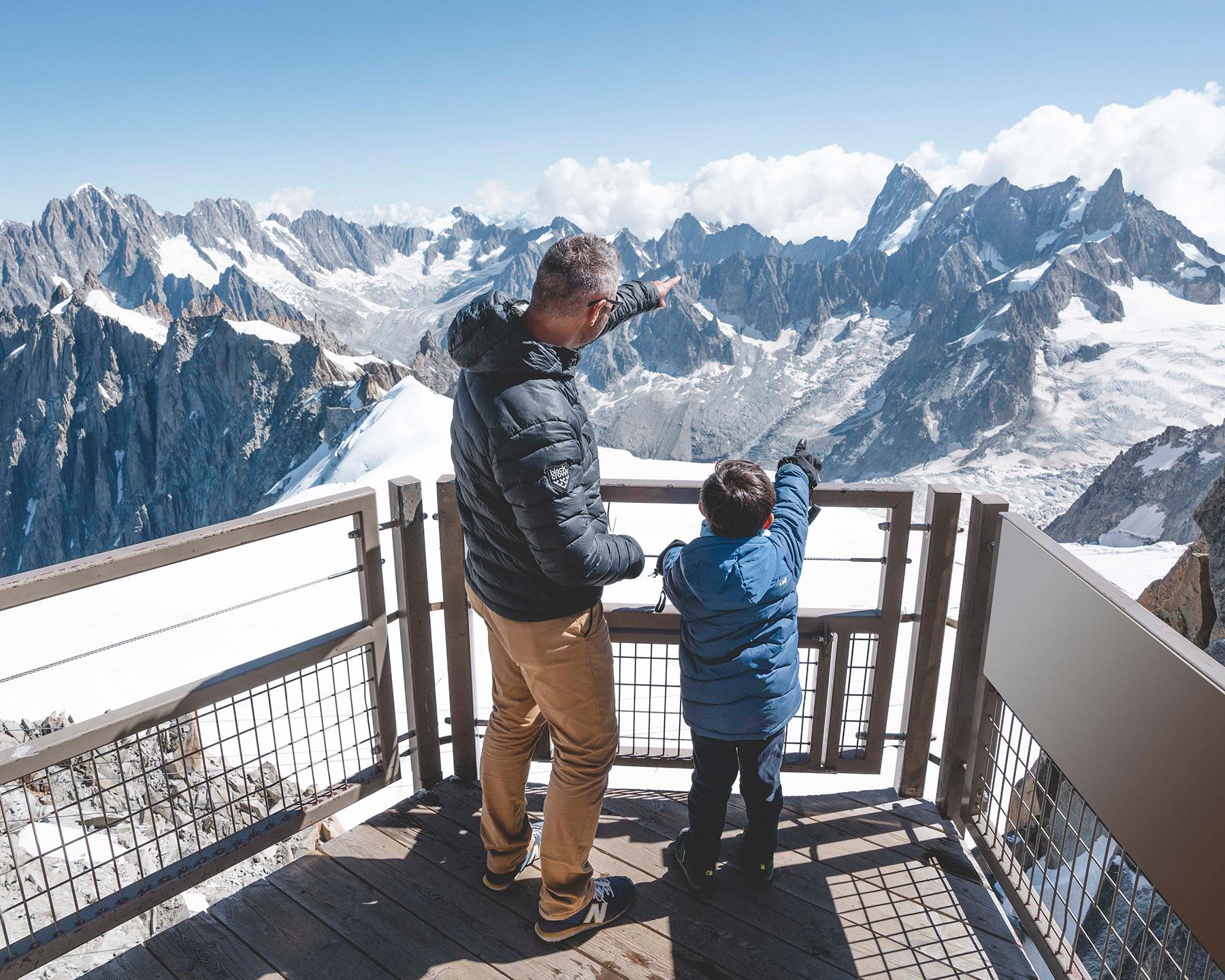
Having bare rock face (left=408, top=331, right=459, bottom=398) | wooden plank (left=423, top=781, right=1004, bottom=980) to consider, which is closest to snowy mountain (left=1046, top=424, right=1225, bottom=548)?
bare rock face (left=408, top=331, right=459, bottom=398)

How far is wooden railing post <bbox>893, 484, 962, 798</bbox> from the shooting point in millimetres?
3615

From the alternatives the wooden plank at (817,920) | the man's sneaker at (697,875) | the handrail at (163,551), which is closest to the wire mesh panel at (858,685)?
the wooden plank at (817,920)

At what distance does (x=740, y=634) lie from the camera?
2.98 meters

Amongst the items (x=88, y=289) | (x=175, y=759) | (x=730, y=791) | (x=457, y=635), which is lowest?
(x=175, y=759)

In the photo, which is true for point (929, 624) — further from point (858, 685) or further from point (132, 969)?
point (132, 969)

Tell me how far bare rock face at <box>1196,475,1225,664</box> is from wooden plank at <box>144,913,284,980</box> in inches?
295

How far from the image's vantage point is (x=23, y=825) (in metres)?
5.26

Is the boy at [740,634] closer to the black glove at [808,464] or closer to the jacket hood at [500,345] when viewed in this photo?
the black glove at [808,464]

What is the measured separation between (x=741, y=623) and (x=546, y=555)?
85cm

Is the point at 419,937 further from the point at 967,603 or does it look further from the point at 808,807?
the point at 967,603

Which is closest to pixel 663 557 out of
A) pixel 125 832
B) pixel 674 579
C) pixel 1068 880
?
pixel 674 579

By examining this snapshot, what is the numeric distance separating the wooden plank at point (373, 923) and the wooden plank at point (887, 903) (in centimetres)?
106

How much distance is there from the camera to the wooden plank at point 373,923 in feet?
9.93

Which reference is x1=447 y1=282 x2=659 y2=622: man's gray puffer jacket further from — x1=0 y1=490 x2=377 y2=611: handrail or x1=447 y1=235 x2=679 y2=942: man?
x1=0 y1=490 x2=377 y2=611: handrail
